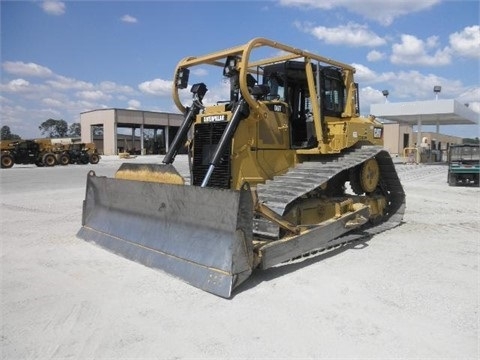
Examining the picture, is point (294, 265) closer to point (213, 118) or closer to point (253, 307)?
point (253, 307)

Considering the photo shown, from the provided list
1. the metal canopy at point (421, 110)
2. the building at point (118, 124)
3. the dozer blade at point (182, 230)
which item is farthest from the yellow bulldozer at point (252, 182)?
the building at point (118, 124)

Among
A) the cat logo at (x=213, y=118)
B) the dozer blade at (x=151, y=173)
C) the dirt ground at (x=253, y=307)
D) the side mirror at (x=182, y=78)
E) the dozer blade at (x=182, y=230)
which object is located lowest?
the dirt ground at (x=253, y=307)

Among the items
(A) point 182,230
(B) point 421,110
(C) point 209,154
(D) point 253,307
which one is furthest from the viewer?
(B) point 421,110

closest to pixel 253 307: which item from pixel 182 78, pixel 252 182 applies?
pixel 252 182

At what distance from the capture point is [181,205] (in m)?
5.63

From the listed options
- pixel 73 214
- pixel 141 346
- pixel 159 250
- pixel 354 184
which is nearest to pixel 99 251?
pixel 159 250

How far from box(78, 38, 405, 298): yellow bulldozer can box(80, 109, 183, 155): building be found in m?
49.2

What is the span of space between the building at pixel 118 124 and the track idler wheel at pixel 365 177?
49.2m

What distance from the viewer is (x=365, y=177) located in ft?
27.4

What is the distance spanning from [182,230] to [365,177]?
165 inches

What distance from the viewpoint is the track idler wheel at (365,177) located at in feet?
27.1

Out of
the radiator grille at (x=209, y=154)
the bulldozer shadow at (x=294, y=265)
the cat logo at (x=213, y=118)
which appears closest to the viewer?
the bulldozer shadow at (x=294, y=265)

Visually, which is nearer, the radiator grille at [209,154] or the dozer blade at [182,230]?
the dozer blade at [182,230]

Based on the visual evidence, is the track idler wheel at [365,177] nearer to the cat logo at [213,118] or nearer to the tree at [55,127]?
the cat logo at [213,118]
